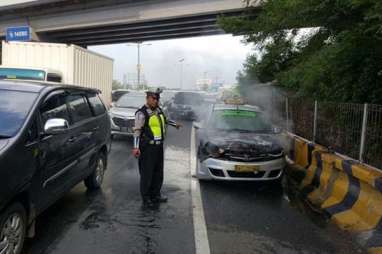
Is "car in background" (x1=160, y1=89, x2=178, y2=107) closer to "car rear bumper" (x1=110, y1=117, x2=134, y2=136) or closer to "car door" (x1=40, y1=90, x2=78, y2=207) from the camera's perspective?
"car rear bumper" (x1=110, y1=117, x2=134, y2=136)

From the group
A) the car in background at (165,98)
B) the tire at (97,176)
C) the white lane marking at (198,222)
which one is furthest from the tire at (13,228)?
the car in background at (165,98)

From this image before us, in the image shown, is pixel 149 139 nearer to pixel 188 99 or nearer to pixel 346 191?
pixel 346 191

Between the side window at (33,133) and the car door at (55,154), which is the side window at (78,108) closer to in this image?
the car door at (55,154)

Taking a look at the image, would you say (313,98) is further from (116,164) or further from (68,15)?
(68,15)

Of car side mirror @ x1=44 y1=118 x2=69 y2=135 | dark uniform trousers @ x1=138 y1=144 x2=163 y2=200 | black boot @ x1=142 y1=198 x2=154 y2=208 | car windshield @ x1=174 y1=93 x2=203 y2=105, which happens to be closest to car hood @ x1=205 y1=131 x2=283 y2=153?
dark uniform trousers @ x1=138 y1=144 x2=163 y2=200

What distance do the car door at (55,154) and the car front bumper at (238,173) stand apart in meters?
2.64

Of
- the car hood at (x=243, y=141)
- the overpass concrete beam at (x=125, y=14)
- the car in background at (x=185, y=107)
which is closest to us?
the car hood at (x=243, y=141)

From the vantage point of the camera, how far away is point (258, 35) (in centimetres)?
1148

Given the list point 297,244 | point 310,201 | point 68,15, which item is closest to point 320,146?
point 310,201

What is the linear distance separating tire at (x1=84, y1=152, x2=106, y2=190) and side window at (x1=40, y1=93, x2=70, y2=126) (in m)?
1.53

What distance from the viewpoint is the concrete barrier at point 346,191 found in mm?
5238

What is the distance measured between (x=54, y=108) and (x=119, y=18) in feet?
83.3

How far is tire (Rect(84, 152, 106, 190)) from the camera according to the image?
6812mm

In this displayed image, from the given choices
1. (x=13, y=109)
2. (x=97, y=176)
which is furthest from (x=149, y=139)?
(x=13, y=109)
